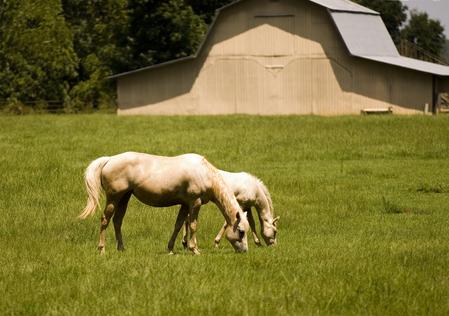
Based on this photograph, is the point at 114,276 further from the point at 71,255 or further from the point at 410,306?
the point at 410,306

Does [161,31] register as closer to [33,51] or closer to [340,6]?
[33,51]

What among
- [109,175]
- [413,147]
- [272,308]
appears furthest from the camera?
[413,147]

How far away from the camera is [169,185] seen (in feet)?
42.2

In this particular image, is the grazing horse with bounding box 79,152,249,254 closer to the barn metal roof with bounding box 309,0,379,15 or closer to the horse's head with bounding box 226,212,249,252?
the horse's head with bounding box 226,212,249,252

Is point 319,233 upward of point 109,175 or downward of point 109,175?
downward

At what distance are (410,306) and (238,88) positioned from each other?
4217 cm

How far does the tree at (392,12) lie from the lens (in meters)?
88.2

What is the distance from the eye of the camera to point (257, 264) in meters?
11.6

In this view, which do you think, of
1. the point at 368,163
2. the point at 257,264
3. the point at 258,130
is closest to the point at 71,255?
the point at 257,264

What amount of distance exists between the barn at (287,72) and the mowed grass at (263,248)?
1779 cm

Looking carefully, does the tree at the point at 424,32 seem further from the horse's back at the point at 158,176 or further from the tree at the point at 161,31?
the horse's back at the point at 158,176

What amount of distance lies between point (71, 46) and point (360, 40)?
1949cm

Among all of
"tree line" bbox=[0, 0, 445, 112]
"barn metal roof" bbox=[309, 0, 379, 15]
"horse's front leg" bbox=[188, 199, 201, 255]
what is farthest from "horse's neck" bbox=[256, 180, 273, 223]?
"tree line" bbox=[0, 0, 445, 112]

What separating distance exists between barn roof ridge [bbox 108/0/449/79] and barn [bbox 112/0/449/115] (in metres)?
0.09
